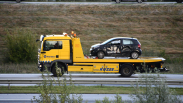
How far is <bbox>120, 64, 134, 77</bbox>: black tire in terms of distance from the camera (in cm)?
1577

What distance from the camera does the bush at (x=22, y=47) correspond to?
25.1 m

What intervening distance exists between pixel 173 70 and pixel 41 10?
21646 mm

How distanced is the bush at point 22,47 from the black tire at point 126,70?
41.6ft

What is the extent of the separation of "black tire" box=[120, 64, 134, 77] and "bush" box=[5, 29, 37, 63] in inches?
500

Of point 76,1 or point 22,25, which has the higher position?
point 76,1

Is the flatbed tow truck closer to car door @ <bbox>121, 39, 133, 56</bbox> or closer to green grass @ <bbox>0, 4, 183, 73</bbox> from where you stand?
car door @ <bbox>121, 39, 133, 56</bbox>

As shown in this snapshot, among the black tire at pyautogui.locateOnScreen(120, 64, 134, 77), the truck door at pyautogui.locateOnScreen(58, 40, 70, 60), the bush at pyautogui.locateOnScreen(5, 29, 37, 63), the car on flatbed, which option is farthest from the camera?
the bush at pyautogui.locateOnScreen(5, 29, 37, 63)

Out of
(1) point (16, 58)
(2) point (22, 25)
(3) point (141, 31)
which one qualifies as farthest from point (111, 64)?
(2) point (22, 25)

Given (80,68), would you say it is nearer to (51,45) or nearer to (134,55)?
(51,45)

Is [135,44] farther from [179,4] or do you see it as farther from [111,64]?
[179,4]

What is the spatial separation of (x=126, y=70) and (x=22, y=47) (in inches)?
538

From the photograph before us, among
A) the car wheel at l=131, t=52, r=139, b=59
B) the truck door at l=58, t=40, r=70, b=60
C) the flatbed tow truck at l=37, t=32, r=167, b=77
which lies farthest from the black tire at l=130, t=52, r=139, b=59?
the truck door at l=58, t=40, r=70, b=60

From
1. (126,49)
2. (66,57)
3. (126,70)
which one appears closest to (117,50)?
(126,49)

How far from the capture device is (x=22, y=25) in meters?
32.6
